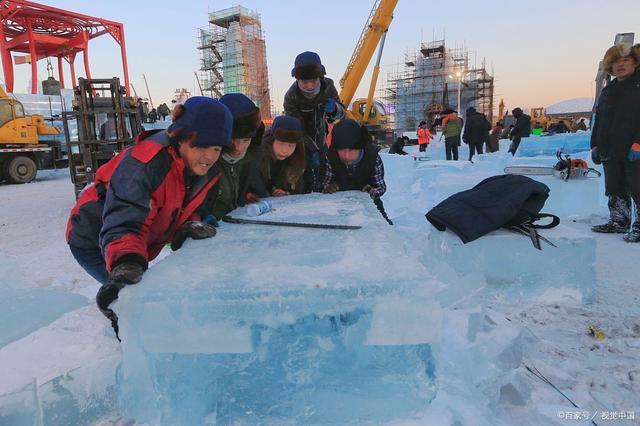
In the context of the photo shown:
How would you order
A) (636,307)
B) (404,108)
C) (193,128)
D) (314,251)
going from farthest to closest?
1. (404,108)
2. (636,307)
3. (193,128)
4. (314,251)

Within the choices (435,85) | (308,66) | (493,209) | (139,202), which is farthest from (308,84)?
(435,85)

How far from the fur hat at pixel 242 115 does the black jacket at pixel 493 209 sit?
4.21ft

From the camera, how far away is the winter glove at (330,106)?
346cm

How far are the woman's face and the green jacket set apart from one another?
0.39 metres

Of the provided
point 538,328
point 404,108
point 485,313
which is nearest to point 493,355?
point 485,313

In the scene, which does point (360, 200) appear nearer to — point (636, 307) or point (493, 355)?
point (493, 355)

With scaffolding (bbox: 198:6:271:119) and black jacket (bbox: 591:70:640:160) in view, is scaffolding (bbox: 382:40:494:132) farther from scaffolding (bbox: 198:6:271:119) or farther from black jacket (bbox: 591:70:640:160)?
black jacket (bbox: 591:70:640:160)

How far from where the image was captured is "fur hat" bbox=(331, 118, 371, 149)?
3.10 meters

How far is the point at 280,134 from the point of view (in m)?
2.66

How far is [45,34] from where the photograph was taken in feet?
76.6

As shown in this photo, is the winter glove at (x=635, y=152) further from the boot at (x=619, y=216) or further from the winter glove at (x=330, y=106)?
the winter glove at (x=330, y=106)

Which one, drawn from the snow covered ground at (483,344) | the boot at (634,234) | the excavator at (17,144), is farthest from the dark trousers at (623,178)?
the excavator at (17,144)

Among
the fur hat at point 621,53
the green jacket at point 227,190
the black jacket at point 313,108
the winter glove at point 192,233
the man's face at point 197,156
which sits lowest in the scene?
the winter glove at point 192,233

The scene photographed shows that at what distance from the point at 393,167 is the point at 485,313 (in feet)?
25.1
